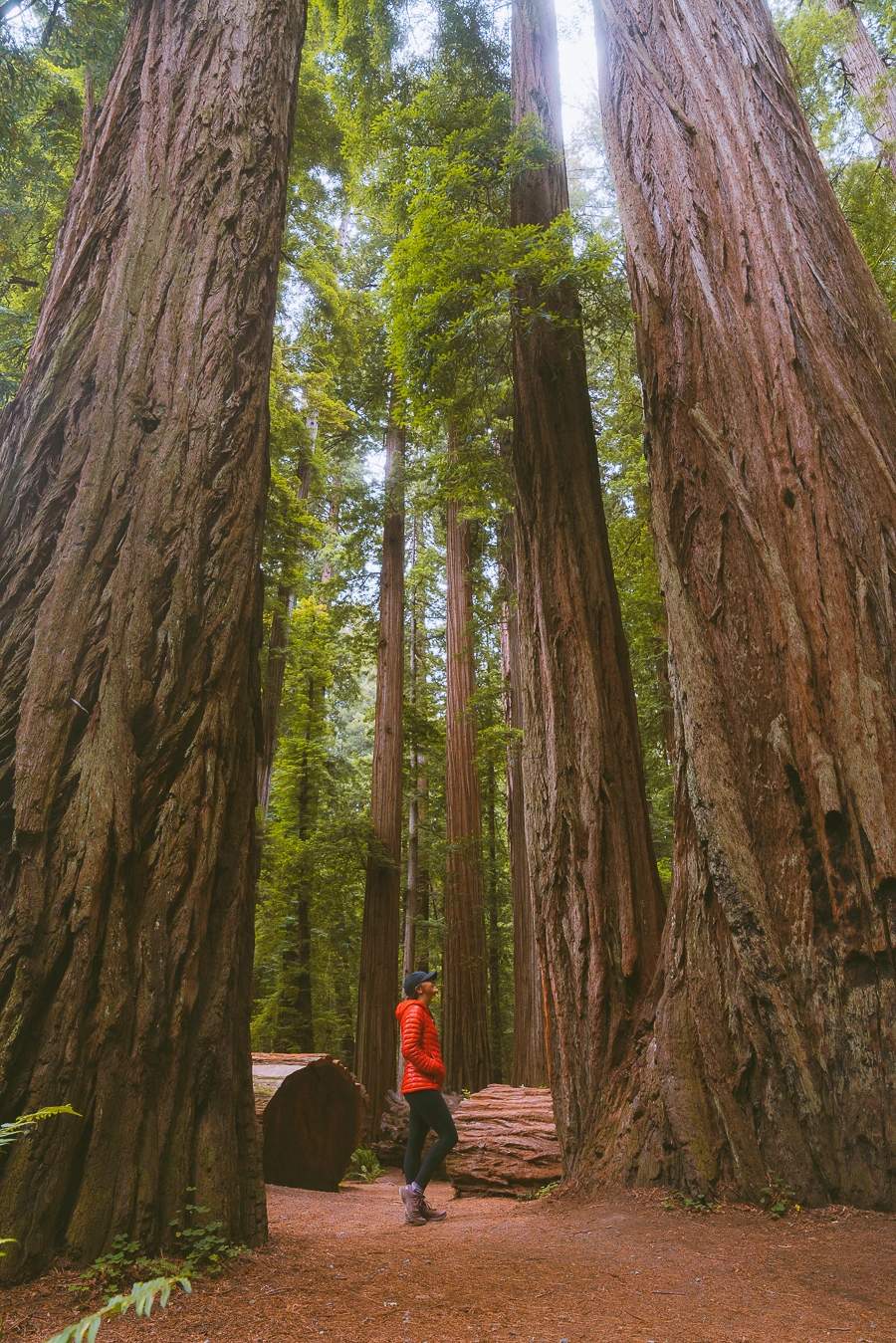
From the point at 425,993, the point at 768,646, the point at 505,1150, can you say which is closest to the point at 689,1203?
the point at 425,993

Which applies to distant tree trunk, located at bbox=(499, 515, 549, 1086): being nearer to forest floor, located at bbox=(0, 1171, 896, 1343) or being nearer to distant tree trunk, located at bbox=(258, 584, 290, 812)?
distant tree trunk, located at bbox=(258, 584, 290, 812)

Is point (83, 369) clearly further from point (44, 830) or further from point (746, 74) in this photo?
point (746, 74)

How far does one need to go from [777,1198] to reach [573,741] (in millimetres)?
2985

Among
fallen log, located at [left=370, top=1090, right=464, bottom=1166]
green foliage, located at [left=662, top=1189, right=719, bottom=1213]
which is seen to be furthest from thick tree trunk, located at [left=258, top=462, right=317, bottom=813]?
green foliage, located at [left=662, top=1189, right=719, bottom=1213]

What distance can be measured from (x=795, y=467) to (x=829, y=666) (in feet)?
3.93

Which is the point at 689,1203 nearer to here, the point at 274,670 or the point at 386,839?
the point at 386,839

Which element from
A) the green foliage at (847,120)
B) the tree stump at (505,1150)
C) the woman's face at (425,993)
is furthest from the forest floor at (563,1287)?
the green foliage at (847,120)

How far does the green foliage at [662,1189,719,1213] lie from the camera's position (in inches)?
147

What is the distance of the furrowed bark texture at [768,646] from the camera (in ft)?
12.1

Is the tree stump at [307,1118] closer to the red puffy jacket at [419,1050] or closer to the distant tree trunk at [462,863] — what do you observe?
the red puffy jacket at [419,1050]

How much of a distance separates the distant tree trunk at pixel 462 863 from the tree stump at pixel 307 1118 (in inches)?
182

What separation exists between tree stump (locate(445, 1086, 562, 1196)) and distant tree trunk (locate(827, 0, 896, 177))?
12.0 m

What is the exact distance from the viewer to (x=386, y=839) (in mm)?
11836

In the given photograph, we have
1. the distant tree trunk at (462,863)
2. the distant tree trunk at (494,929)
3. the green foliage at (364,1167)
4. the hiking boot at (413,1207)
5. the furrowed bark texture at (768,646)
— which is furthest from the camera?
the distant tree trunk at (494,929)
